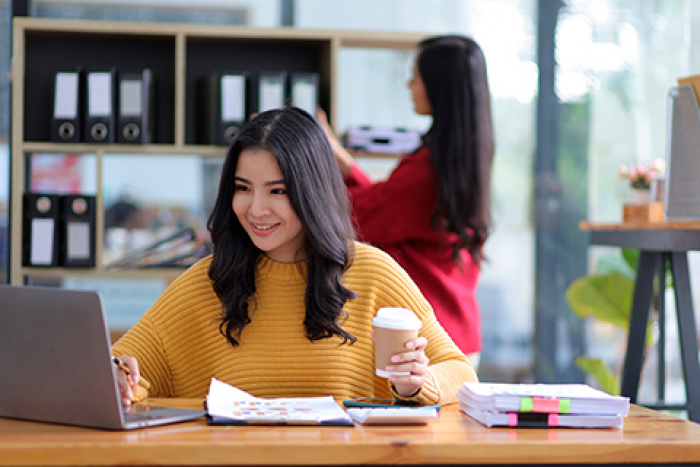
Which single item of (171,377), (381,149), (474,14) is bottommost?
(171,377)

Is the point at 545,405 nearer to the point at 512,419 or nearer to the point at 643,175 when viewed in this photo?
the point at 512,419

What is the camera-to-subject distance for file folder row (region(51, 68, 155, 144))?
2844 millimetres

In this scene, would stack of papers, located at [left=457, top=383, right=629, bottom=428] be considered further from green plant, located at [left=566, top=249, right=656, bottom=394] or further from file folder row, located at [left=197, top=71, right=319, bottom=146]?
green plant, located at [left=566, top=249, right=656, bottom=394]

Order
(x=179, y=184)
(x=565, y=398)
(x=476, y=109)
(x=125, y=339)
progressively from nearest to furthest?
1. (x=565, y=398)
2. (x=125, y=339)
3. (x=476, y=109)
4. (x=179, y=184)

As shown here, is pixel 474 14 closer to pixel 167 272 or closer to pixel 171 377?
pixel 167 272

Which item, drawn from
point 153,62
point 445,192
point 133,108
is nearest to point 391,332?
point 445,192

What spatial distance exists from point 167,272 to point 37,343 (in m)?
1.78

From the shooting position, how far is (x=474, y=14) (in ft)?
12.7

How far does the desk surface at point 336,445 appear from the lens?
1033 mm

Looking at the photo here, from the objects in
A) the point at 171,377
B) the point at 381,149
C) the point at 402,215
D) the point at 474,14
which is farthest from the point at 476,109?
the point at 474,14

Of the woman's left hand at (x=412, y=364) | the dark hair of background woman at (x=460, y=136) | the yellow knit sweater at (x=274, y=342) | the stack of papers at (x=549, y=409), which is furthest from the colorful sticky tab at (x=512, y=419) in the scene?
the dark hair of background woman at (x=460, y=136)

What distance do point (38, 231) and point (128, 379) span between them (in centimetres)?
166

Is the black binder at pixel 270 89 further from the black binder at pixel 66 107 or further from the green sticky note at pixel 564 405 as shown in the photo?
the green sticky note at pixel 564 405

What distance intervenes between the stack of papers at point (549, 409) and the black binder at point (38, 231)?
6.79 feet
